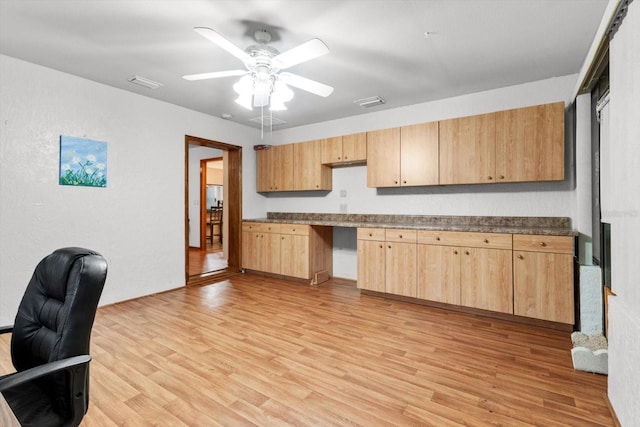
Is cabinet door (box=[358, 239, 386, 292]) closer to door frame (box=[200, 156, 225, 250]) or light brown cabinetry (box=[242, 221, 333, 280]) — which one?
light brown cabinetry (box=[242, 221, 333, 280])

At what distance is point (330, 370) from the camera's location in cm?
215

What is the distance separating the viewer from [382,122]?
445 centimetres

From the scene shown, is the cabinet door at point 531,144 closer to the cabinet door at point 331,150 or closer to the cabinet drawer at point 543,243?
the cabinet drawer at point 543,243

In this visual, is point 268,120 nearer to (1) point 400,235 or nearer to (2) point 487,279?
(1) point 400,235

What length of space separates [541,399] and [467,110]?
3134mm

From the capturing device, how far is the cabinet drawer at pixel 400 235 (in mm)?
3547

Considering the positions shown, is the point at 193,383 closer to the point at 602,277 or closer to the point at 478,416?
the point at 478,416

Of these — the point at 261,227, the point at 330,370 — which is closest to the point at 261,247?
the point at 261,227

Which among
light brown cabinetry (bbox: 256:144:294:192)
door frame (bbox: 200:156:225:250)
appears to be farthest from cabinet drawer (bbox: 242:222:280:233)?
door frame (bbox: 200:156:225:250)

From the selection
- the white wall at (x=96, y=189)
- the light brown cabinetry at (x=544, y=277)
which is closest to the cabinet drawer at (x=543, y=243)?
the light brown cabinetry at (x=544, y=277)

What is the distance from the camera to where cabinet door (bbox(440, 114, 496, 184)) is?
3367 mm

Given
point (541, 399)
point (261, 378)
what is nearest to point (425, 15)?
point (541, 399)

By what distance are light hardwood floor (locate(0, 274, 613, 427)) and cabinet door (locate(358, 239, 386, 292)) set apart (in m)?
0.44

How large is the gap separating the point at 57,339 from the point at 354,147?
12.5 ft
